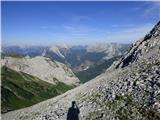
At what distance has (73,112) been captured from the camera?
49.1 metres

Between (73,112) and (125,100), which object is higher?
(125,100)

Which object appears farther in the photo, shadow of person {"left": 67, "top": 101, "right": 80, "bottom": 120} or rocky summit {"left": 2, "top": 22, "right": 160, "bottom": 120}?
shadow of person {"left": 67, "top": 101, "right": 80, "bottom": 120}

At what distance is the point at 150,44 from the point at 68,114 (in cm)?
2959

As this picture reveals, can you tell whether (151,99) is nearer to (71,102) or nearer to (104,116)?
(104,116)

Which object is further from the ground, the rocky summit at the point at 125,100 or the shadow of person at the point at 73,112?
the rocky summit at the point at 125,100

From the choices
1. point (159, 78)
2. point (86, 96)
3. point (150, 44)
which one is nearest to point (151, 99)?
point (159, 78)

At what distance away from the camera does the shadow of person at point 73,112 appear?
1824 inches

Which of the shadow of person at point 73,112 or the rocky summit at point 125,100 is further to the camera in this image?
the shadow of person at point 73,112

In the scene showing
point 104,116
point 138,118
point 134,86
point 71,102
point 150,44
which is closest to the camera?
point 138,118

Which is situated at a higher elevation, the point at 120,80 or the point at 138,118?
the point at 120,80

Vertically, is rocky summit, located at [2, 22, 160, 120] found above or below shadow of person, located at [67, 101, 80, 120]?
above

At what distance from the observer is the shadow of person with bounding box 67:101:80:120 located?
46319 mm

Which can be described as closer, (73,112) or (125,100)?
(125,100)

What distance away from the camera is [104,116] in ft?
131
